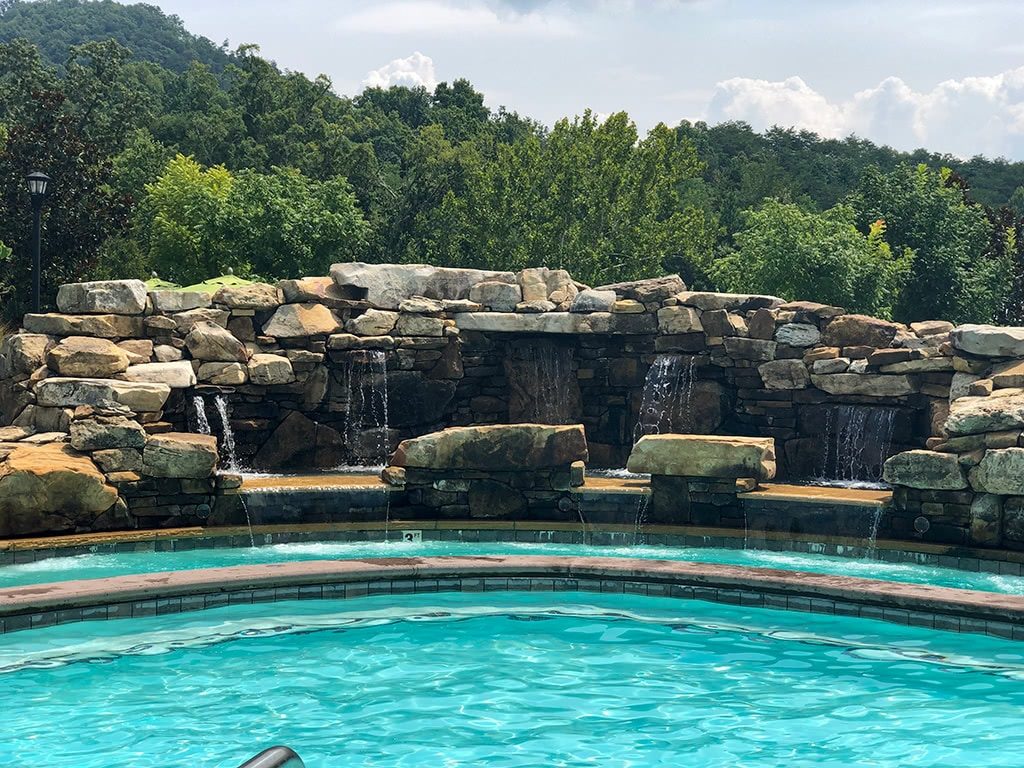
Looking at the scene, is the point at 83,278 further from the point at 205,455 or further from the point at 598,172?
the point at 598,172

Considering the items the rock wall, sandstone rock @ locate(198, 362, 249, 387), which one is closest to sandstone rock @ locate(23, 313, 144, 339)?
the rock wall

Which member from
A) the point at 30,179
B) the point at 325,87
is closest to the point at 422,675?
the point at 30,179

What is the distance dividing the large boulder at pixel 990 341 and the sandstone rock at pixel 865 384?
92 cm

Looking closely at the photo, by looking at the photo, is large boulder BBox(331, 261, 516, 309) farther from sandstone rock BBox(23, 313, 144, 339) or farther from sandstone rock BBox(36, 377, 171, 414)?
sandstone rock BBox(36, 377, 171, 414)

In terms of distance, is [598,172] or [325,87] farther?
[325,87]

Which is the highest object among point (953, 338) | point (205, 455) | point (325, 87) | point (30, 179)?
point (325, 87)

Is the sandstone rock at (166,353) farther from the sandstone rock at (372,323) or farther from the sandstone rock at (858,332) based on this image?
the sandstone rock at (858,332)

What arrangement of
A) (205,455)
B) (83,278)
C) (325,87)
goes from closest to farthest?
(205,455), (83,278), (325,87)

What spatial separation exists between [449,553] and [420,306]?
542 centimetres

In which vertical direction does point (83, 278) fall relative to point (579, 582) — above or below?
above

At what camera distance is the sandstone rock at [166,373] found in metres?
13.1

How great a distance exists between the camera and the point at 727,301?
15.5 meters

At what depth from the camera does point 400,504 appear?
40.0 ft

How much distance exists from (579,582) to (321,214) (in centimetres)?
1461
